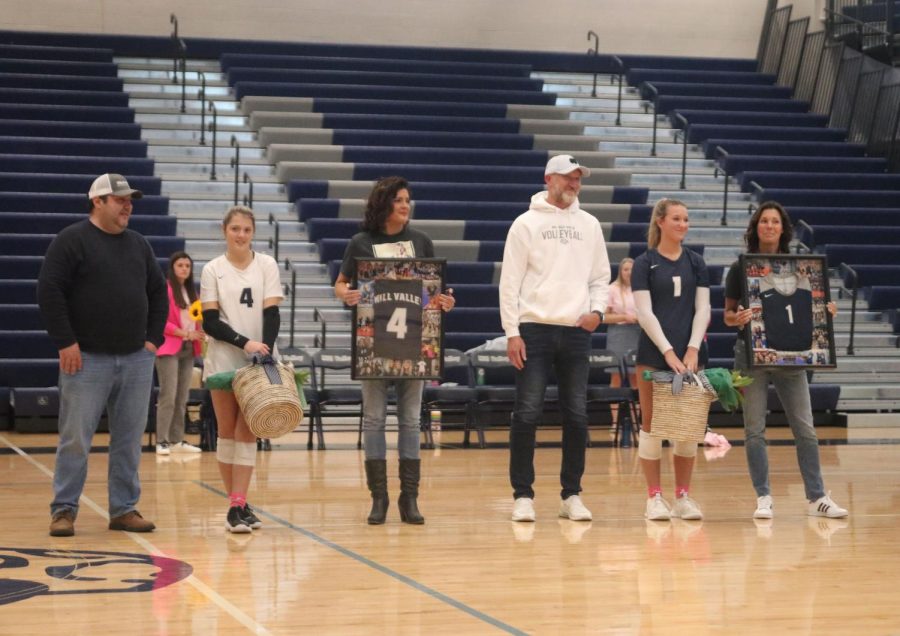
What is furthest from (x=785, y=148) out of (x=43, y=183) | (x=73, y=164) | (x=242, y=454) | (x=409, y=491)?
(x=242, y=454)

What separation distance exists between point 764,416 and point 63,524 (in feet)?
A: 10.7

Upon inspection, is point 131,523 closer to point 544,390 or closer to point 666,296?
point 544,390

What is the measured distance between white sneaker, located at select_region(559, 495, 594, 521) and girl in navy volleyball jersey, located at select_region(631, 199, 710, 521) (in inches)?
12.5

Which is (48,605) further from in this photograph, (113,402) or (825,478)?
(825,478)

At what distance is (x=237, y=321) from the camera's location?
239 inches

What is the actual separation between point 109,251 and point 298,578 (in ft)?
6.17

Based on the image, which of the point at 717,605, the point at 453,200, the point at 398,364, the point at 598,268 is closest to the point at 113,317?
the point at 398,364

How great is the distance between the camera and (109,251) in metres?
6.03

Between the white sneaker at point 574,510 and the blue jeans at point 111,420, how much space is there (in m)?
1.99

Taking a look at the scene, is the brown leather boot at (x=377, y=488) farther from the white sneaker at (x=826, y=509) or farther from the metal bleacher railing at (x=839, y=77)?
the metal bleacher railing at (x=839, y=77)

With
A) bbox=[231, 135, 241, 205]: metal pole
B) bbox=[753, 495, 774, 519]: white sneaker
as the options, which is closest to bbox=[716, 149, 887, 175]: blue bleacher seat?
bbox=[231, 135, 241, 205]: metal pole

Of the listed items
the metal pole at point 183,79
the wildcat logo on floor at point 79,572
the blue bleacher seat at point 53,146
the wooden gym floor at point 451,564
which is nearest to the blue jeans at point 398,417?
the wooden gym floor at point 451,564

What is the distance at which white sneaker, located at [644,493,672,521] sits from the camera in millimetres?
6516

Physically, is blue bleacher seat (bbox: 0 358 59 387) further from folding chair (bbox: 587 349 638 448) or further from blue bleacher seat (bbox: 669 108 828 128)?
blue bleacher seat (bbox: 669 108 828 128)
